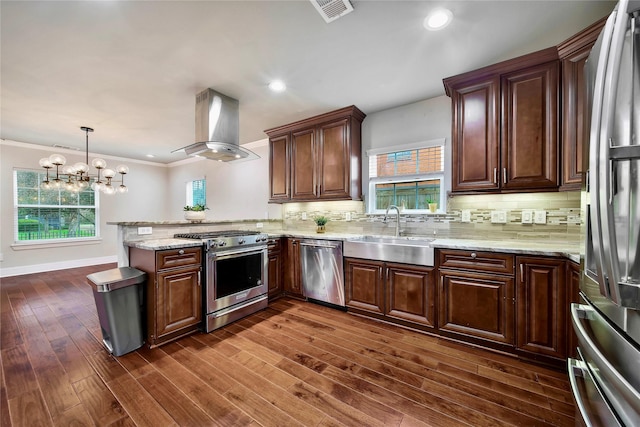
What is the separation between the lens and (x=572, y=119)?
2.01m

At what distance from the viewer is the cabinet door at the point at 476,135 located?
2412 millimetres

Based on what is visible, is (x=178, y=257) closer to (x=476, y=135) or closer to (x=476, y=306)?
(x=476, y=306)

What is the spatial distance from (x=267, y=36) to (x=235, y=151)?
53.5 inches

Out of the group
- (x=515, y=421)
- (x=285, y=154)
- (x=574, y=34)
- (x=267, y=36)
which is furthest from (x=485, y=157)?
(x=285, y=154)

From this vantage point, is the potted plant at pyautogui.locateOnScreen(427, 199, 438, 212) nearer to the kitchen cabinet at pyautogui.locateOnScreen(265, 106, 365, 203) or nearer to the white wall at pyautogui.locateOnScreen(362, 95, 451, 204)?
the white wall at pyautogui.locateOnScreen(362, 95, 451, 204)

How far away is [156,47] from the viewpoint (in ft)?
7.12

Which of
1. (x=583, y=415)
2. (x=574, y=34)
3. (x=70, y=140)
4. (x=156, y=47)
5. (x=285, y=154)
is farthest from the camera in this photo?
(x=70, y=140)

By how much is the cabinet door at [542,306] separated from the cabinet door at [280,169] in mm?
2984

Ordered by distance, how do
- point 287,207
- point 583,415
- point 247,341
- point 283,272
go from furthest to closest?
point 287,207, point 283,272, point 247,341, point 583,415

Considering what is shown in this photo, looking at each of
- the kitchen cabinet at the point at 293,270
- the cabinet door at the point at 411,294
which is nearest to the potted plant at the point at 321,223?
the kitchen cabinet at the point at 293,270

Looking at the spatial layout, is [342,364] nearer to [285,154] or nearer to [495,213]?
[495,213]

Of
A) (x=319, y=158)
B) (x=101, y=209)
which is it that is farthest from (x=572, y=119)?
(x=101, y=209)

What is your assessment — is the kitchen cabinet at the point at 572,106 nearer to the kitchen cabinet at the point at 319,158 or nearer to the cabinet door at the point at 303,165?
the kitchen cabinet at the point at 319,158

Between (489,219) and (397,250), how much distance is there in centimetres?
107
